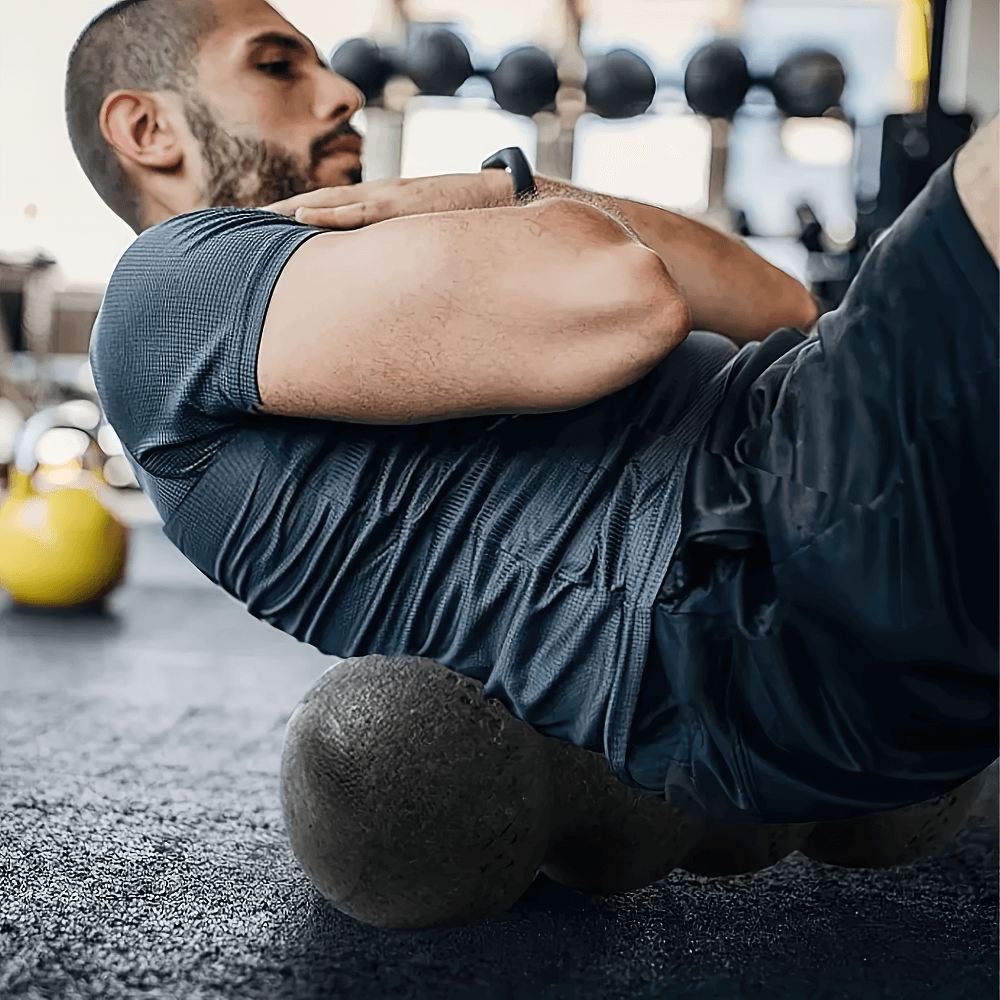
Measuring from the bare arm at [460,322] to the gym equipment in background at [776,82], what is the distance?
3.19 metres

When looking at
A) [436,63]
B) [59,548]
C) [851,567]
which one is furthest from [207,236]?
[436,63]

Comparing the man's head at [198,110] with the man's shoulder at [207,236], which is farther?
the man's head at [198,110]

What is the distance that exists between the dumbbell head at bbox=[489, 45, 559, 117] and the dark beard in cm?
284

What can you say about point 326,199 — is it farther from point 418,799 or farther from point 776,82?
point 776,82

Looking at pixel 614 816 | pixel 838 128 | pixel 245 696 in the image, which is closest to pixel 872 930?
pixel 614 816

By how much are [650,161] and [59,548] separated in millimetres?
3757

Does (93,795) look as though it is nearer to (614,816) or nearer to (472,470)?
(614,816)

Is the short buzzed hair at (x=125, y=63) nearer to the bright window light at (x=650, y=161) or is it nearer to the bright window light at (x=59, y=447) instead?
the bright window light at (x=59, y=447)

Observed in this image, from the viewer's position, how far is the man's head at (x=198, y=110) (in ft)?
3.50

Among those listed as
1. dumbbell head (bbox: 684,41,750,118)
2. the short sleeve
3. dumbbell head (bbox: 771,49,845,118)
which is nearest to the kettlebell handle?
dumbbell head (bbox: 684,41,750,118)

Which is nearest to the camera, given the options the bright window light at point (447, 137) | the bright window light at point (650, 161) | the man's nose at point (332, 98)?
the man's nose at point (332, 98)

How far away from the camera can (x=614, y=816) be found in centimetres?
107

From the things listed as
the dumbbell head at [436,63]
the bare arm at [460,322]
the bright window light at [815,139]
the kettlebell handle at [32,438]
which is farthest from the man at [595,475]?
the bright window light at [815,139]

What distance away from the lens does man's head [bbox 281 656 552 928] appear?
1.00 meters
